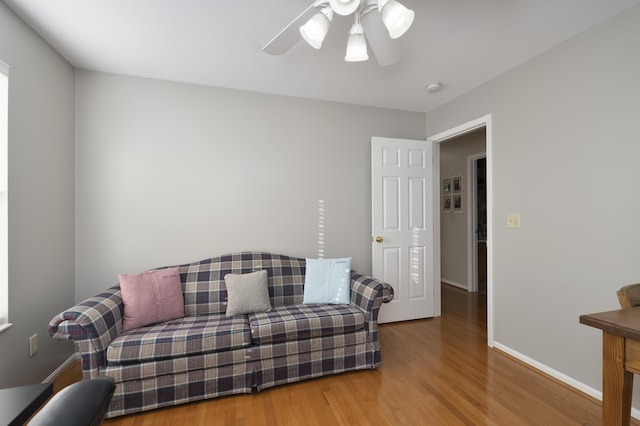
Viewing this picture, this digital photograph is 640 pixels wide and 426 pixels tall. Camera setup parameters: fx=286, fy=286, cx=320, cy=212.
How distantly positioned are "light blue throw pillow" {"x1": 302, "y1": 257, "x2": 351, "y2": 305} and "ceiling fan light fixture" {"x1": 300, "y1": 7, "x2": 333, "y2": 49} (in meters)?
1.82

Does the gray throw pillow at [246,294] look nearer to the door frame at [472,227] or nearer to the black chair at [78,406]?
the black chair at [78,406]

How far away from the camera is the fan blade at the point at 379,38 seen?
1560 mm

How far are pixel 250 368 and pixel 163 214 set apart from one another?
158 centimetres

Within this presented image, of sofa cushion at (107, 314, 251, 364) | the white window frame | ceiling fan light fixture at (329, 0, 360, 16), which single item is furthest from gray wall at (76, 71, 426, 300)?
ceiling fan light fixture at (329, 0, 360, 16)

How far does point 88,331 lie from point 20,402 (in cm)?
137

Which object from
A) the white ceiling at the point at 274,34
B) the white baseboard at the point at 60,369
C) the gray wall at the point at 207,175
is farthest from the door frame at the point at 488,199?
the white baseboard at the point at 60,369

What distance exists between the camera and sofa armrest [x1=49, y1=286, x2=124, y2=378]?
1676mm

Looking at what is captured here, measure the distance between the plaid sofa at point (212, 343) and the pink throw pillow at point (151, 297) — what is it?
0.20 ft

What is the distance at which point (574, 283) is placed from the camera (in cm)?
205

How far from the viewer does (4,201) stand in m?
1.75

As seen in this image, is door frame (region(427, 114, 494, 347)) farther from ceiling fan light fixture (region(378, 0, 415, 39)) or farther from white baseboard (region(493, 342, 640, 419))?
ceiling fan light fixture (region(378, 0, 415, 39))

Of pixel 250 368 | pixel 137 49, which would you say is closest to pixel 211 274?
pixel 250 368

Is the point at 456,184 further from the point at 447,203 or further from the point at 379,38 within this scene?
the point at 379,38

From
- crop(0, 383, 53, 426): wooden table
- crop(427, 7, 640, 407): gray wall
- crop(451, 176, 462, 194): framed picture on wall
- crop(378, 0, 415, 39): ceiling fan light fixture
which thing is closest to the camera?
crop(0, 383, 53, 426): wooden table
